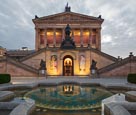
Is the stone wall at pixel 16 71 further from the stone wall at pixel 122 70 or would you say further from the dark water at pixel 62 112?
the dark water at pixel 62 112

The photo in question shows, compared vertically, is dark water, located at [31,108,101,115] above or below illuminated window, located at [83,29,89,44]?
below

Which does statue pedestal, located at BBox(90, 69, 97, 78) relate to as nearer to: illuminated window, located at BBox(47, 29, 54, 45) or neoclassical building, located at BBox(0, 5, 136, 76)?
neoclassical building, located at BBox(0, 5, 136, 76)

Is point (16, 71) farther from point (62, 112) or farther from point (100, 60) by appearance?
point (62, 112)

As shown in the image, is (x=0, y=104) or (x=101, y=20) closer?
(x=0, y=104)

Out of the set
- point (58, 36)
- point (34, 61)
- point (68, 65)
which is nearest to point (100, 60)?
point (68, 65)

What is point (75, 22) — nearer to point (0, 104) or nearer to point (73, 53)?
point (73, 53)

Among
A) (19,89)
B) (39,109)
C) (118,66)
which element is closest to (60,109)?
(39,109)

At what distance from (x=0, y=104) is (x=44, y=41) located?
5777 cm

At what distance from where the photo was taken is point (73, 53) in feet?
127

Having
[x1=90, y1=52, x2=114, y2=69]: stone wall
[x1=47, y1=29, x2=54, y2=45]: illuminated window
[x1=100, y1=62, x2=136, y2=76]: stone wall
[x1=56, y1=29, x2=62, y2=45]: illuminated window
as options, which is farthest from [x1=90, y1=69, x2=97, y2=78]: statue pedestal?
[x1=47, y1=29, x2=54, y2=45]: illuminated window

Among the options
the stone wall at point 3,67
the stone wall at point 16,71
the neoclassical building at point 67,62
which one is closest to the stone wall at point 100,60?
the neoclassical building at point 67,62

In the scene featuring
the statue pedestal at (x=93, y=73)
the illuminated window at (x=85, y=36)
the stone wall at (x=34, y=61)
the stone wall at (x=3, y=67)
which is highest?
the illuminated window at (x=85, y=36)

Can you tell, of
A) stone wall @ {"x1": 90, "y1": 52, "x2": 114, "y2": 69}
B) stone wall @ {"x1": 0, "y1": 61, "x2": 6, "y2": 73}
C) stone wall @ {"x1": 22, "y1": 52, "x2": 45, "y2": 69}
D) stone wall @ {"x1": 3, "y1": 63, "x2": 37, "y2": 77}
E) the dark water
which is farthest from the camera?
stone wall @ {"x1": 90, "y1": 52, "x2": 114, "y2": 69}

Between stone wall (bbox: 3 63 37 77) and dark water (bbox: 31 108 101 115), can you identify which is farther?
stone wall (bbox: 3 63 37 77)
